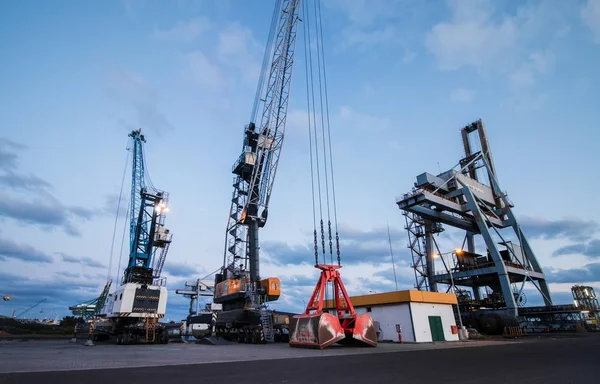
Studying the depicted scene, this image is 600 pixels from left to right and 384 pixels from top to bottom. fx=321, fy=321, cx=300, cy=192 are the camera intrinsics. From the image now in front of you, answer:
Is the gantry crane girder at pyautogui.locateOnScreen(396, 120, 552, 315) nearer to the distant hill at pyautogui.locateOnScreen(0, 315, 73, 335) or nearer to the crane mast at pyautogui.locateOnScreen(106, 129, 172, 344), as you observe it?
the crane mast at pyautogui.locateOnScreen(106, 129, 172, 344)

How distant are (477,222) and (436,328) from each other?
23.5 m

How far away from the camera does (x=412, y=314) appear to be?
→ 86.5 feet

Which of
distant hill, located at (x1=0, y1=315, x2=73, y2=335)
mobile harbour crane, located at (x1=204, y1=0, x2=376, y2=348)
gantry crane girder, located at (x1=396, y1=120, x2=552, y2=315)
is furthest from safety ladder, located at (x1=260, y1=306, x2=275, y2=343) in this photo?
distant hill, located at (x1=0, y1=315, x2=73, y2=335)

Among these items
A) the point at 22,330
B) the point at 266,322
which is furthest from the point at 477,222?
the point at 22,330

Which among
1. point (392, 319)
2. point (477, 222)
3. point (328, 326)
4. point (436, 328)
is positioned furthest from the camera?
point (477, 222)

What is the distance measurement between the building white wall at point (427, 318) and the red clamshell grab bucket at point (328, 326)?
7.69 metres

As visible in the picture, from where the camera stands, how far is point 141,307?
3103 cm

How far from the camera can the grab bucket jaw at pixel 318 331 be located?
61.3 ft

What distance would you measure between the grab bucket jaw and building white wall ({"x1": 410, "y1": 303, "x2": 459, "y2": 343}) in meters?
10.0

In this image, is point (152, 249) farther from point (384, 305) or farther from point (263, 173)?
point (384, 305)

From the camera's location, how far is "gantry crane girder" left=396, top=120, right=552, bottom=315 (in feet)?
145

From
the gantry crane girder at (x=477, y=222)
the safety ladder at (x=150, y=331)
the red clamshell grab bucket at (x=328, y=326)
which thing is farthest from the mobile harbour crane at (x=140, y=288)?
the gantry crane girder at (x=477, y=222)

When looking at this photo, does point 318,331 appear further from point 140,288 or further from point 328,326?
point 140,288

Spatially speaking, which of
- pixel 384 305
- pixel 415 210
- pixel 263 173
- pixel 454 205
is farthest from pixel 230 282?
pixel 454 205
